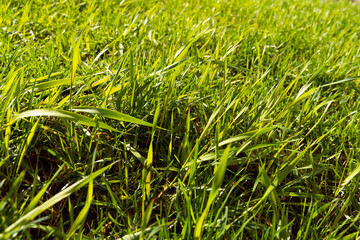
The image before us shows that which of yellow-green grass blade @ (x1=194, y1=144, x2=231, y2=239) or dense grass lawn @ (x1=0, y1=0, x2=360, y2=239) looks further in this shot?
dense grass lawn @ (x1=0, y1=0, x2=360, y2=239)

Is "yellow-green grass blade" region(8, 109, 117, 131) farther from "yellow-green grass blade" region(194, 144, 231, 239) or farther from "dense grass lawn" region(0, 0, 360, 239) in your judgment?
"yellow-green grass blade" region(194, 144, 231, 239)

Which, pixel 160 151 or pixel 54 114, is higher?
pixel 54 114

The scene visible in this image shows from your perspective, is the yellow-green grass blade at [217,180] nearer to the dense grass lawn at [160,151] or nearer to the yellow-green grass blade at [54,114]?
the dense grass lawn at [160,151]

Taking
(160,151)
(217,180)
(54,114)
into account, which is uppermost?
(54,114)

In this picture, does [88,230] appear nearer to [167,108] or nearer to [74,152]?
[74,152]

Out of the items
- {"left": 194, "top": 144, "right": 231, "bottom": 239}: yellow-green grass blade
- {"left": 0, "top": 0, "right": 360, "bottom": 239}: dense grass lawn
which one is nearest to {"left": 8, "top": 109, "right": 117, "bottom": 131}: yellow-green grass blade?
{"left": 0, "top": 0, "right": 360, "bottom": 239}: dense grass lawn

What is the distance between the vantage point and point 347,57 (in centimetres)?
215

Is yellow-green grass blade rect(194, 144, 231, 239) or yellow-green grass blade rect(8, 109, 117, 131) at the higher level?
yellow-green grass blade rect(8, 109, 117, 131)

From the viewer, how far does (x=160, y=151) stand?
1.31 meters

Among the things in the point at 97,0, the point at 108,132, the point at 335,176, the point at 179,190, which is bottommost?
the point at 335,176

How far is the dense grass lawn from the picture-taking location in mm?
1003

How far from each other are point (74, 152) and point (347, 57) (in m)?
1.80

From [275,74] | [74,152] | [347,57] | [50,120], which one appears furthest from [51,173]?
[347,57]

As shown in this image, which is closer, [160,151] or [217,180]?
[217,180]
